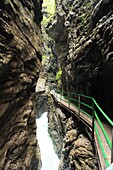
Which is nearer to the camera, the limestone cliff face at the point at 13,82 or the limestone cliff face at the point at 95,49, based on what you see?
the limestone cliff face at the point at 13,82

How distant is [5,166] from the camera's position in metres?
5.84

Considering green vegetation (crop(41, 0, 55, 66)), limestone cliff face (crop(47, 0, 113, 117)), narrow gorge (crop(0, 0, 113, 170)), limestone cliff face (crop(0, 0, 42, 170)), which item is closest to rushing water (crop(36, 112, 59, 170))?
narrow gorge (crop(0, 0, 113, 170))

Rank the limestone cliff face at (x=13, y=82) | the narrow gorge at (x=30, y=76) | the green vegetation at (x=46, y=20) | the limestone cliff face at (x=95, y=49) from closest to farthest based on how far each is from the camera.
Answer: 1. the limestone cliff face at (x=13, y=82)
2. the narrow gorge at (x=30, y=76)
3. the limestone cliff face at (x=95, y=49)
4. the green vegetation at (x=46, y=20)

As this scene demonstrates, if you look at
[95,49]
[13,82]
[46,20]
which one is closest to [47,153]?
[95,49]

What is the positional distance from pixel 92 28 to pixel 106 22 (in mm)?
1829

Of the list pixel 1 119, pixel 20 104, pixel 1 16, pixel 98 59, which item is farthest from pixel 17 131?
pixel 98 59

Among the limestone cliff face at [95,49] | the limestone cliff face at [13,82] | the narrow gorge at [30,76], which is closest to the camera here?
the limestone cliff face at [13,82]

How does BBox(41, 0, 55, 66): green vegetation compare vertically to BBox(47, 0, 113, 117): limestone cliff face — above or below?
above

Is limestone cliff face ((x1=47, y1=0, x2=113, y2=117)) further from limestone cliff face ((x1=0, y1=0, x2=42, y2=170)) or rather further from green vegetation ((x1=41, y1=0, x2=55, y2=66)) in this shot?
green vegetation ((x1=41, y1=0, x2=55, y2=66))

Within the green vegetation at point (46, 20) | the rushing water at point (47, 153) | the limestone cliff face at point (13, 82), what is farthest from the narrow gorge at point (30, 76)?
the green vegetation at point (46, 20)

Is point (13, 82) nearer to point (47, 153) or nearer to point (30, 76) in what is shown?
point (30, 76)

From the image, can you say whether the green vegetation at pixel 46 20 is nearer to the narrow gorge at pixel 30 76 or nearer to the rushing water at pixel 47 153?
the rushing water at pixel 47 153

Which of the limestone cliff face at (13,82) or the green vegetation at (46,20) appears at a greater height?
the green vegetation at (46,20)

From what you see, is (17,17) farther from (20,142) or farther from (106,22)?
(20,142)
